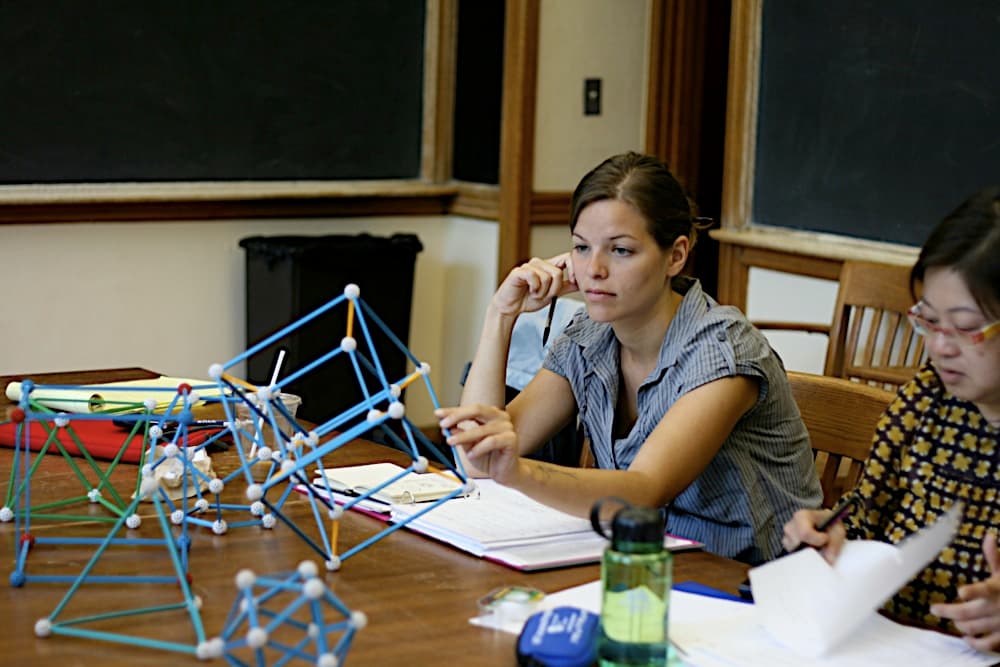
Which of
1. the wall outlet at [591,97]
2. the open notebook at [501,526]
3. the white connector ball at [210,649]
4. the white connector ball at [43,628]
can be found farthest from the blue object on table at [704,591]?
the wall outlet at [591,97]

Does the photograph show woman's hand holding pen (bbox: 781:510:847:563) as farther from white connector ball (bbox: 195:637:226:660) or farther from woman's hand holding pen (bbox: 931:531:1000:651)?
white connector ball (bbox: 195:637:226:660)

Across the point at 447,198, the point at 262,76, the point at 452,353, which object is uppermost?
the point at 262,76

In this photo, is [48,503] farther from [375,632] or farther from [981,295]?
[981,295]

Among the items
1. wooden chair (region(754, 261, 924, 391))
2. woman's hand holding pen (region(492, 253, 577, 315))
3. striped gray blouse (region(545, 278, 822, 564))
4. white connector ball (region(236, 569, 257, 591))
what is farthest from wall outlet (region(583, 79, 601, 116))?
white connector ball (region(236, 569, 257, 591))

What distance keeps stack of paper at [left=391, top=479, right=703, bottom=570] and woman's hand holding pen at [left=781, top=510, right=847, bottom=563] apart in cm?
20

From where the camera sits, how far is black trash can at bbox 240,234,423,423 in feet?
15.4

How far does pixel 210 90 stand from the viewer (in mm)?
4660

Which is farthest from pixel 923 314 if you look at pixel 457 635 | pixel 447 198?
pixel 447 198

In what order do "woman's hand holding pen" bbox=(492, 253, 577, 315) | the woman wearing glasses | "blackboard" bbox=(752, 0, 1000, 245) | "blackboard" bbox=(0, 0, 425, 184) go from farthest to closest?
1. "blackboard" bbox=(0, 0, 425, 184)
2. "blackboard" bbox=(752, 0, 1000, 245)
3. "woman's hand holding pen" bbox=(492, 253, 577, 315)
4. the woman wearing glasses

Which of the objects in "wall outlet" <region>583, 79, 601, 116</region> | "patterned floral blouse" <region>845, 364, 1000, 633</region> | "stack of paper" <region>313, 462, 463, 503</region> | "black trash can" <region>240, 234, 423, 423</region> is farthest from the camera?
"wall outlet" <region>583, 79, 601, 116</region>

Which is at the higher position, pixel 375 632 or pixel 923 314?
pixel 923 314

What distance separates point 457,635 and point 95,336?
3400 millimetres

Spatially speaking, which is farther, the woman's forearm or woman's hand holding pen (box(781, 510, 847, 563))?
the woman's forearm

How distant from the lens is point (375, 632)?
145cm
